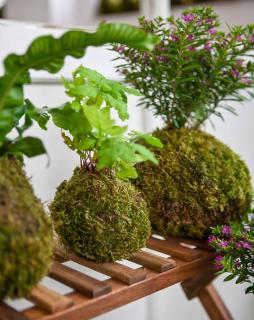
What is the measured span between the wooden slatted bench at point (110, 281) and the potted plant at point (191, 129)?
6 centimetres

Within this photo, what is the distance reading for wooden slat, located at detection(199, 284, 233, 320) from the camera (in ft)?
3.20

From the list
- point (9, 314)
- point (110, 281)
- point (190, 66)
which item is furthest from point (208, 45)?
point (9, 314)

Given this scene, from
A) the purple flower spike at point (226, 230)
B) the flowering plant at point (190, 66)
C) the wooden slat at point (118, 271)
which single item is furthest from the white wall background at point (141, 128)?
the purple flower spike at point (226, 230)

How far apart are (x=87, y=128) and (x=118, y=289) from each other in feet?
0.82

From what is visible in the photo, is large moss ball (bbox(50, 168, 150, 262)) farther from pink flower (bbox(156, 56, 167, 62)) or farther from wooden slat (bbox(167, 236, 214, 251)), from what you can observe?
pink flower (bbox(156, 56, 167, 62))

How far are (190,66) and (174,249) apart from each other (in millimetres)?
357

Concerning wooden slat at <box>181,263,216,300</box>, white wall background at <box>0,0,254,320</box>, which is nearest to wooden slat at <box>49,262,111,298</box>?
white wall background at <box>0,0,254,320</box>

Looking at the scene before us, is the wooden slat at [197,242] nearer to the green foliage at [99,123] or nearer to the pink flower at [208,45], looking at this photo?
the green foliage at [99,123]

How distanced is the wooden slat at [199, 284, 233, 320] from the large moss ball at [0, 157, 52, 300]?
57cm

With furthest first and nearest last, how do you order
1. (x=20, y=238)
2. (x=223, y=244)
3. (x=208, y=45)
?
(x=208, y=45), (x=223, y=244), (x=20, y=238)

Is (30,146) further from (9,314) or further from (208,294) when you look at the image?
(208,294)

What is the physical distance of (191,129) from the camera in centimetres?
92

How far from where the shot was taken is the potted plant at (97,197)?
0.65 metres

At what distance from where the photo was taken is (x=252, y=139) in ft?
4.59
